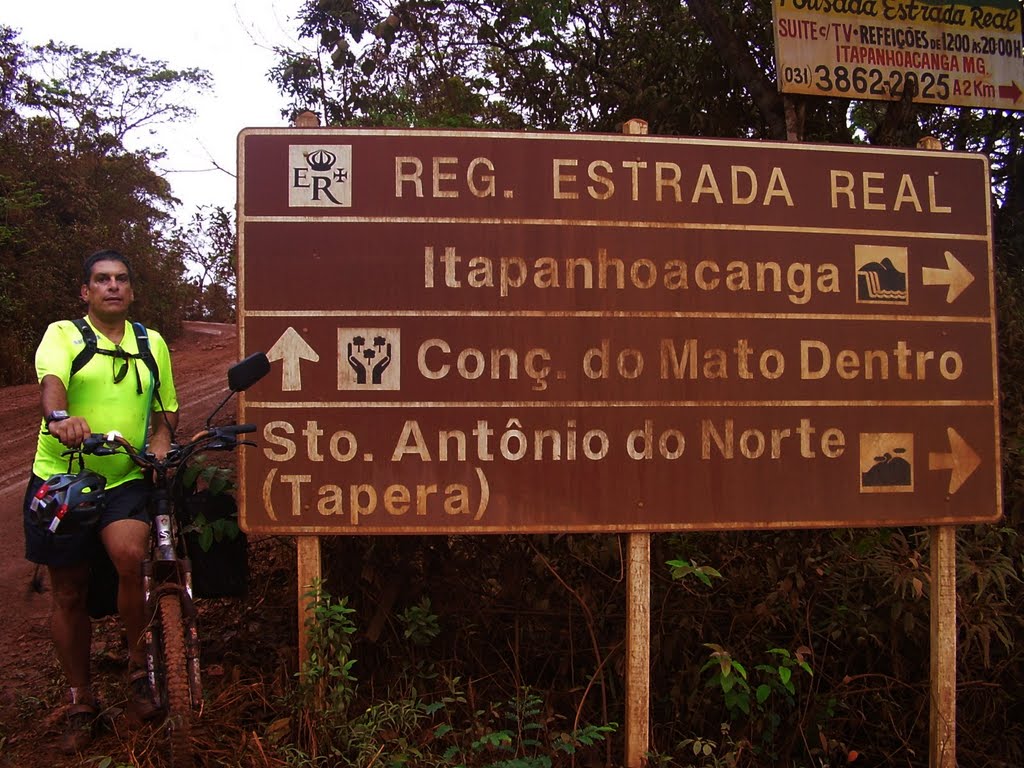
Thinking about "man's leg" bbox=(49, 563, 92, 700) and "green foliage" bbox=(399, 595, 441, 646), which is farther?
"green foliage" bbox=(399, 595, 441, 646)

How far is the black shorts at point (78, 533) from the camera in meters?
3.09

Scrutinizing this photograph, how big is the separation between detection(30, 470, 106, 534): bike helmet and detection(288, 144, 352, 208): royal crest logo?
131 cm

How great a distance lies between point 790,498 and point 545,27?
15.5ft

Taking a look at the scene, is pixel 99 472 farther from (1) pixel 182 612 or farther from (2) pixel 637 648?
(2) pixel 637 648

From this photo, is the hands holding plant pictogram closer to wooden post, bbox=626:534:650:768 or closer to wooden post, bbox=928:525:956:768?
wooden post, bbox=626:534:650:768

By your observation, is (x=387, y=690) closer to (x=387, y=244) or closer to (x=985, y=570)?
(x=387, y=244)

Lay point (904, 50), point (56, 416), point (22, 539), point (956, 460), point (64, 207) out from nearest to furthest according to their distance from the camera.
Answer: point (56, 416) → point (956, 460) → point (904, 50) → point (22, 539) → point (64, 207)

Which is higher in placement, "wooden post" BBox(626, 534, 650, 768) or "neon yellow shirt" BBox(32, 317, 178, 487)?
"neon yellow shirt" BBox(32, 317, 178, 487)

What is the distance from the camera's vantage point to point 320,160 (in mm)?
3209

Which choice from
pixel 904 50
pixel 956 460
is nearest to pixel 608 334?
pixel 956 460

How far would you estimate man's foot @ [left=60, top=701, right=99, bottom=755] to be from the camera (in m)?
3.10

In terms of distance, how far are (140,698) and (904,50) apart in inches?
221

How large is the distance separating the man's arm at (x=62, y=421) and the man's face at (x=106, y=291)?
351mm

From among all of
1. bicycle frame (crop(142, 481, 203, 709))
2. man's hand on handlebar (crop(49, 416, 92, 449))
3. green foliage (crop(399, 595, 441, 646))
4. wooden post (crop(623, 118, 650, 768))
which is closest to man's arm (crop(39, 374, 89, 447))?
→ man's hand on handlebar (crop(49, 416, 92, 449))
